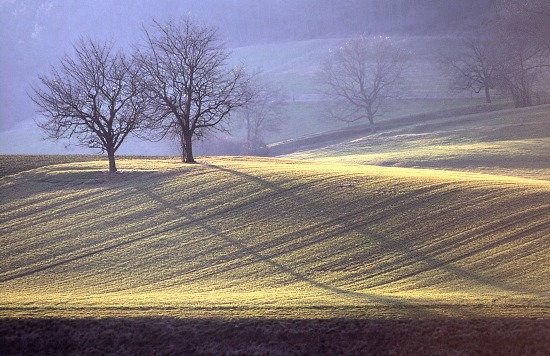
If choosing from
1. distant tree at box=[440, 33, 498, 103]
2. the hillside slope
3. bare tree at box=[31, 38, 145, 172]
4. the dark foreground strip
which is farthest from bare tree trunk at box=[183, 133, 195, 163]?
distant tree at box=[440, 33, 498, 103]

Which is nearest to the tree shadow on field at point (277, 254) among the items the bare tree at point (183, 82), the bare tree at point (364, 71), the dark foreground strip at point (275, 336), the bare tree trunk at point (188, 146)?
the dark foreground strip at point (275, 336)

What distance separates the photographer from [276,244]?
1970cm

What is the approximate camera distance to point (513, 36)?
60.7 m

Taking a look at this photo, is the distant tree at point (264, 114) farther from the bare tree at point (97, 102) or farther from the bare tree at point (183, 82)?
the bare tree at point (97, 102)

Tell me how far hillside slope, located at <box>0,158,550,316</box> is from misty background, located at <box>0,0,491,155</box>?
54.1 metres

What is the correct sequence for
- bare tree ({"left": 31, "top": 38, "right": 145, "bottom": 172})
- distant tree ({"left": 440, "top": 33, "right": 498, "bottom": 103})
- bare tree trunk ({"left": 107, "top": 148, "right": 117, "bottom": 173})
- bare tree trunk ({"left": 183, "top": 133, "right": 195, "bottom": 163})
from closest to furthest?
bare tree ({"left": 31, "top": 38, "right": 145, "bottom": 172}), bare tree trunk ({"left": 107, "top": 148, "right": 117, "bottom": 173}), bare tree trunk ({"left": 183, "top": 133, "right": 195, "bottom": 163}), distant tree ({"left": 440, "top": 33, "right": 498, "bottom": 103})

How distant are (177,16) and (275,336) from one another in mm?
138555

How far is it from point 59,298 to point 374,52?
226 ft

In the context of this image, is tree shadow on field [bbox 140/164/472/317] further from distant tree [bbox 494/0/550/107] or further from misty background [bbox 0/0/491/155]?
misty background [bbox 0/0/491/155]

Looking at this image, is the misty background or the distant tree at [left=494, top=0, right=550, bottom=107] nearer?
the distant tree at [left=494, top=0, right=550, bottom=107]

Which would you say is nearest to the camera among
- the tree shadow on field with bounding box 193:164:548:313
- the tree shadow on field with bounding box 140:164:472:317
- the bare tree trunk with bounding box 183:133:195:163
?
the tree shadow on field with bounding box 140:164:472:317

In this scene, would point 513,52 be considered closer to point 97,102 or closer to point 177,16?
point 97,102

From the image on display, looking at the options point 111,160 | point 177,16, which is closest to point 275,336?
point 111,160

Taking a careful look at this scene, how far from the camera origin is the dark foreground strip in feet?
39.1
